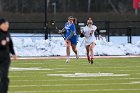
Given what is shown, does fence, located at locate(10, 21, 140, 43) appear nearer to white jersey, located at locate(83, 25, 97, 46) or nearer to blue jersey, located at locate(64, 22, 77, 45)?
blue jersey, located at locate(64, 22, 77, 45)

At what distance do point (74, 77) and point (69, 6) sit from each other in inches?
2781

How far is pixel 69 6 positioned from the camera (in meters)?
87.9

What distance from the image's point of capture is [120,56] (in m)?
28.0

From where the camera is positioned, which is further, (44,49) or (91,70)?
(44,49)

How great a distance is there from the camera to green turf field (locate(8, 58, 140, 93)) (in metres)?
14.8

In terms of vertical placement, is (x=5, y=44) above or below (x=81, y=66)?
above

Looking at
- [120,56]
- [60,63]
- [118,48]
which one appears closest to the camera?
[60,63]

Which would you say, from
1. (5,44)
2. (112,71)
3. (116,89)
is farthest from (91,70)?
(5,44)

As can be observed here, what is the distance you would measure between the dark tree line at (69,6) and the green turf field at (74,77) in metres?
58.0

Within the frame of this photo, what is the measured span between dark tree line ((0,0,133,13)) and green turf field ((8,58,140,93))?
5797 cm

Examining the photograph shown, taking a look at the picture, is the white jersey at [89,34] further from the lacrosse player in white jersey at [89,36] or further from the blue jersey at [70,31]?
the blue jersey at [70,31]

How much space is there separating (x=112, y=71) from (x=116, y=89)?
16.0ft

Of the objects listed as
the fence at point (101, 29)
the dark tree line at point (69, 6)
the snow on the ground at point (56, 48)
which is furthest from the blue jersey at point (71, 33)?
the dark tree line at point (69, 6)

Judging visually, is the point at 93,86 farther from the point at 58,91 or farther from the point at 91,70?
the point at 91,70
